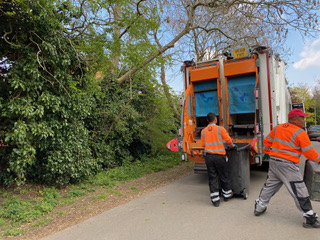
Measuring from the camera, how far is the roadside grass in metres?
4.28

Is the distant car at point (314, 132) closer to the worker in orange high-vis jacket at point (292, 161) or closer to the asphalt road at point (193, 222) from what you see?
the asphalt road at point (193, 222)

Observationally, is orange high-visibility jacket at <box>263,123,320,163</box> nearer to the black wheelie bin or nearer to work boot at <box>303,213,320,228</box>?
work boot at <box>303,213,320,228</box>

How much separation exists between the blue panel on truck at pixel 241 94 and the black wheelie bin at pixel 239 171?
4.88 feet

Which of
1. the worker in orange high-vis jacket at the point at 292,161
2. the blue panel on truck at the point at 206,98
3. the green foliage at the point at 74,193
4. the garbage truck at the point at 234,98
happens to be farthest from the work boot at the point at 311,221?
the green foliage at the point at 74,193

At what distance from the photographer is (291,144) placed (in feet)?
12.0

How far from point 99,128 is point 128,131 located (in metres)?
1.12

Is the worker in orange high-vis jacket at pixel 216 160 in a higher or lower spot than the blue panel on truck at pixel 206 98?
lower

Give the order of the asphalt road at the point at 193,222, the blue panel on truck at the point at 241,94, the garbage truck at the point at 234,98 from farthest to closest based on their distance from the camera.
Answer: the blue panel on truck at the point at 241,94 → the garbage truck at the point at 234,98 → the asphalt road at the point at 193,222

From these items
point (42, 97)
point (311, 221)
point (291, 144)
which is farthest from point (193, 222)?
point (42, 97)

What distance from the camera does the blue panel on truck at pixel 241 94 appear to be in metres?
6.26

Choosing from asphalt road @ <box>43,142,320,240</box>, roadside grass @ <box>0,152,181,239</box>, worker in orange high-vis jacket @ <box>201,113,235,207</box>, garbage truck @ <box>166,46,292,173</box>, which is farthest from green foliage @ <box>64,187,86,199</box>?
worker in orange high-vis jacket @ <box>201,113,235,207</box>

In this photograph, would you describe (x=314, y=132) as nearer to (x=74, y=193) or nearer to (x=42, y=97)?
(x=74, y=193)

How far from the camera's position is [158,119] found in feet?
32.3

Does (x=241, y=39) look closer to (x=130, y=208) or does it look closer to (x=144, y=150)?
(x=144, y=150)
